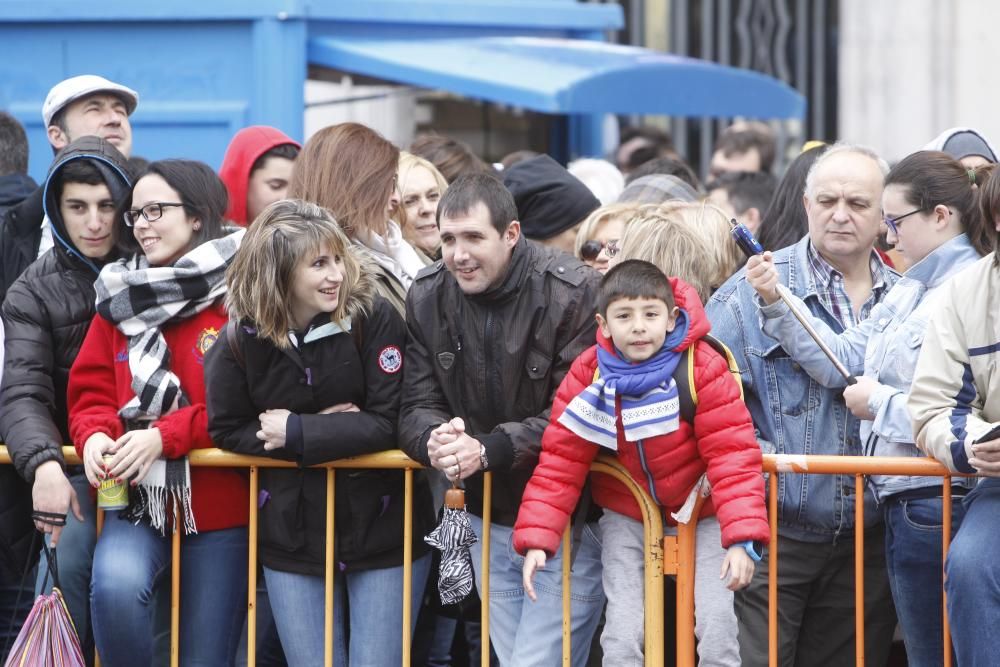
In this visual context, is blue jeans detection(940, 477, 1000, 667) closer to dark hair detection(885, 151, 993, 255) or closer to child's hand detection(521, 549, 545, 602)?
dark hair detection(885, 151, 993, 255)

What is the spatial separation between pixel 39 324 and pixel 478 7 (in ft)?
18.7

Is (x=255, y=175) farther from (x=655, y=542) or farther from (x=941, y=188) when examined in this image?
(x=941, y=188)

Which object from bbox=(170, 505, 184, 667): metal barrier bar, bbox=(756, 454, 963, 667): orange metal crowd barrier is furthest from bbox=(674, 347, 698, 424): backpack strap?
bbox=(170, 505, 184, 667): metal barrier bar

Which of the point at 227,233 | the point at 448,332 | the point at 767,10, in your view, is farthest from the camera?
the point at 767,10

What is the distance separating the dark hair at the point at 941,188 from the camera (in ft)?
14.3

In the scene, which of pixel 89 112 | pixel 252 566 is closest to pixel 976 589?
pixel 252 566

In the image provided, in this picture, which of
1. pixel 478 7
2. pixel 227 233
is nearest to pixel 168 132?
pixel 478 7

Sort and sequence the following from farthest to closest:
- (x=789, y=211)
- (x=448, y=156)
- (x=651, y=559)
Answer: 1. (x=448, y=156)
2. (x=789, y=211)
3. (x=651, y=559)

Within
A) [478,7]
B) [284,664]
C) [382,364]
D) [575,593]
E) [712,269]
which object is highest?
[478,7]

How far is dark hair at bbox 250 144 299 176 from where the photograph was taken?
544cm

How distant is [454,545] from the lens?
4219 mm

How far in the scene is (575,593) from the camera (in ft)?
14.2

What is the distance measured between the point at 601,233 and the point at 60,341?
1885mm

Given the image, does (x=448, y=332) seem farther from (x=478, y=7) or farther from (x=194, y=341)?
(x=478, y=7)
